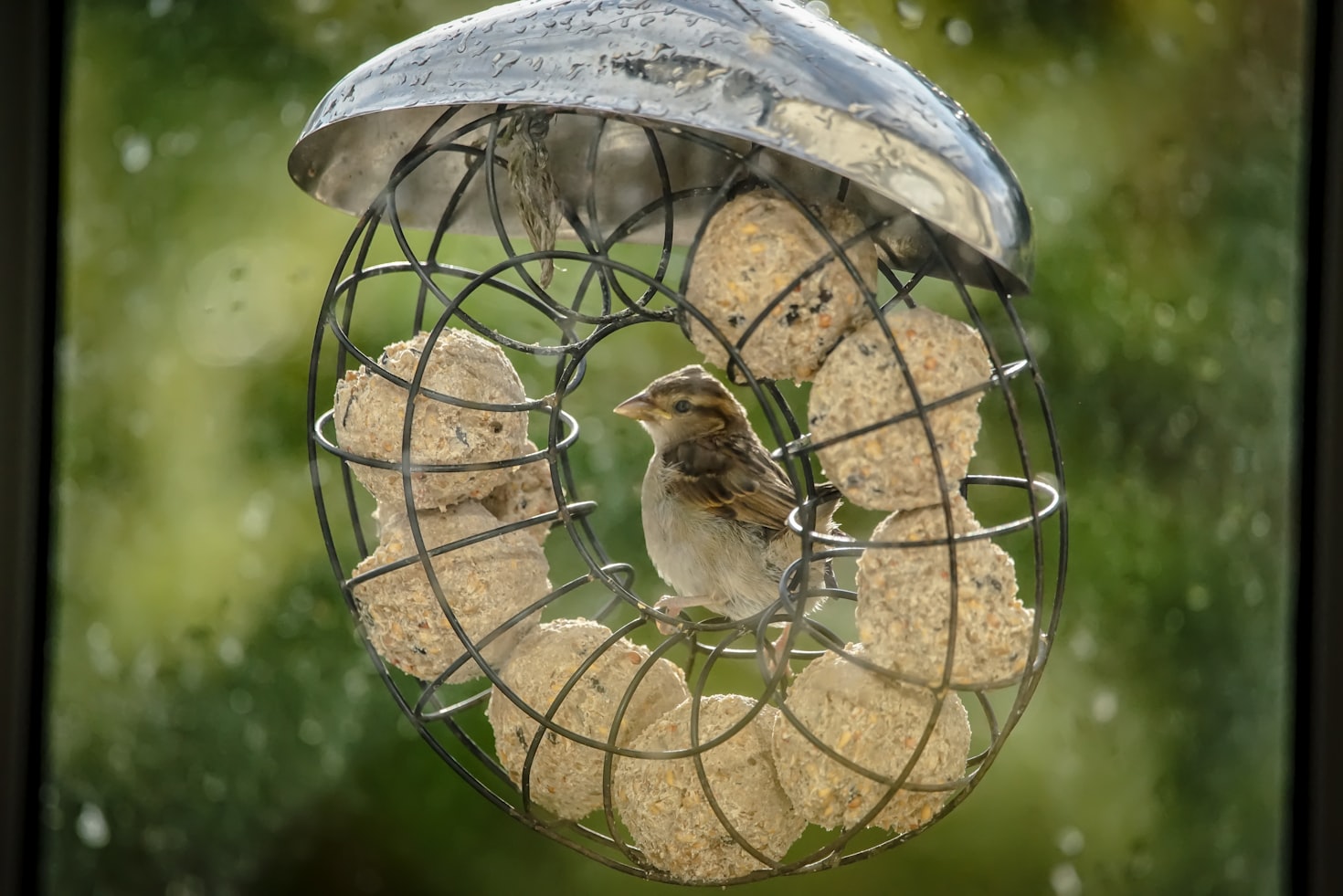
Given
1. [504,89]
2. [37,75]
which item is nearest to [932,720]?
[504,89]

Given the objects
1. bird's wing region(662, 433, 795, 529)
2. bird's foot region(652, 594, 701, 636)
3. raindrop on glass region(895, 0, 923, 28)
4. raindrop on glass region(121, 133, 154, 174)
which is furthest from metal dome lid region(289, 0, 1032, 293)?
raindrop on glass region(121, 133, 154, 174)

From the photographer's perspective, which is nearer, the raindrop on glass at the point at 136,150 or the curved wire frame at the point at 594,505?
the curved wire frame at the point at 594,505

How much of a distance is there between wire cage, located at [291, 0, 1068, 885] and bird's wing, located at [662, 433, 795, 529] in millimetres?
46

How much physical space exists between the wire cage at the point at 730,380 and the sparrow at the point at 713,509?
3cm

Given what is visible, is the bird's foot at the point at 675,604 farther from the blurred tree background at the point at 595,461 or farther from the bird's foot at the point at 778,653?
the blurred tree background at the point at 595,461

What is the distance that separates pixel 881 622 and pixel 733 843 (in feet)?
0.99

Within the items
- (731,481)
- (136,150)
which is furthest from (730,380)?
(136,150)

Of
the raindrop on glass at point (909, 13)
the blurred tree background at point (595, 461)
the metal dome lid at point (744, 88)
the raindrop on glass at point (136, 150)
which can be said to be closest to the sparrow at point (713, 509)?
the metal dome lid at point (744, 88)

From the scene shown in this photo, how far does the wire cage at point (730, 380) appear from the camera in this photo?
3.12 feet

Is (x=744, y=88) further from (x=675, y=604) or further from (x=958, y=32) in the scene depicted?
(x=958, y=32)

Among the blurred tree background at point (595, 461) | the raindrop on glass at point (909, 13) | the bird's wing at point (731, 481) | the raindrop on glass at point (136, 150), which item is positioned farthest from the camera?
the raindrop on glass at point (136, 150)

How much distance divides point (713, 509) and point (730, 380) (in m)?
0.27

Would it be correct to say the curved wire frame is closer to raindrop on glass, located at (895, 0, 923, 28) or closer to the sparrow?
the sparrow

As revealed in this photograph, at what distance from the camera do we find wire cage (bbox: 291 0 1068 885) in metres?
0.95
